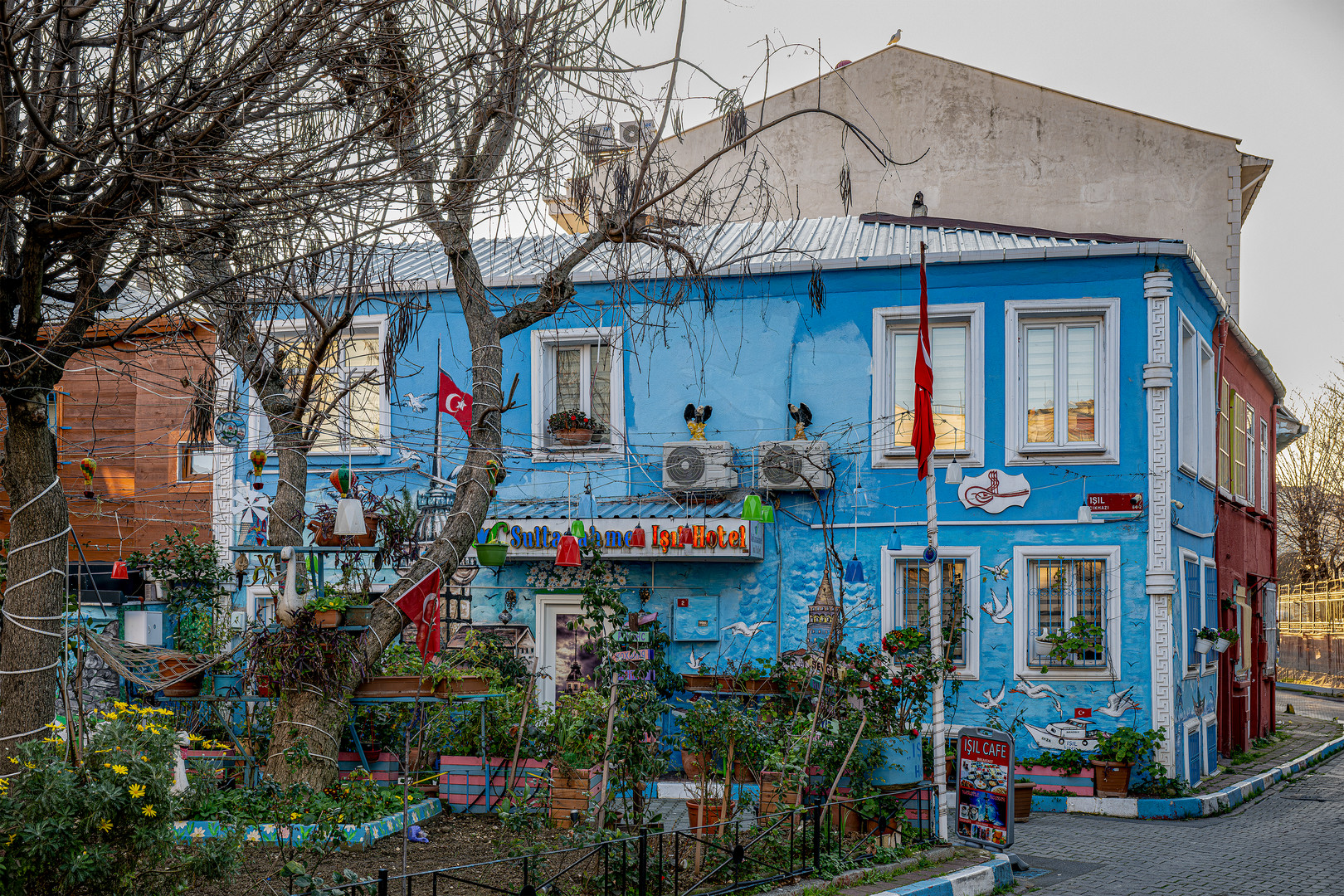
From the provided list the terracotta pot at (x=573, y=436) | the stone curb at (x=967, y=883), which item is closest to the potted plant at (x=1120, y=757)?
the stone curb at (x=967, y=883)

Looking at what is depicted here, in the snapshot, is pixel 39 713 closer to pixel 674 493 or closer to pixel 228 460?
pixel 674 493

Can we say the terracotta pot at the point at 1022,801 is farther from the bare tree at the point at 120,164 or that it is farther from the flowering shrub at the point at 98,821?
the bare tree at the point at 120,164

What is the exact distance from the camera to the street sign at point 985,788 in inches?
387

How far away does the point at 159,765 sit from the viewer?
22.3 feet

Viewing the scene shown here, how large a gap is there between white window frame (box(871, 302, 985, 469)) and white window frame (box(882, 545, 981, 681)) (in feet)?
3.52

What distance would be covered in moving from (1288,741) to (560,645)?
544 inches

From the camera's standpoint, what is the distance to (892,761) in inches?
388

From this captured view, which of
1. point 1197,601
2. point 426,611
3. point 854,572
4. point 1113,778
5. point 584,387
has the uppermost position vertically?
point 584,387

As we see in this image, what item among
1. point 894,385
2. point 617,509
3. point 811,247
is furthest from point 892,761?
point 811,247

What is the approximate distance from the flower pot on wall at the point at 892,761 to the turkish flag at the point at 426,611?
3.63 meters

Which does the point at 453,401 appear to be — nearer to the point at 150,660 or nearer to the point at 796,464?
the point at 150,660

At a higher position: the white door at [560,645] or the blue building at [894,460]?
the blue building at [894,460]

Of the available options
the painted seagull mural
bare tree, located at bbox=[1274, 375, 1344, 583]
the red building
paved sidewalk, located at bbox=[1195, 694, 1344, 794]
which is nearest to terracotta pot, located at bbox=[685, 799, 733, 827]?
the painted seagull mural

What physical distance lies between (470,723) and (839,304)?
707 cm
